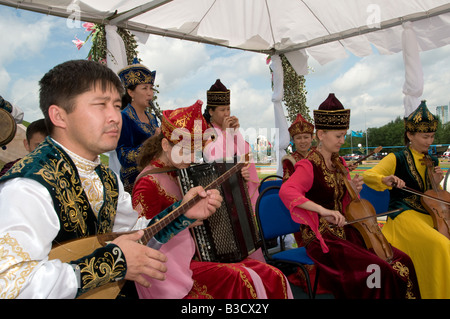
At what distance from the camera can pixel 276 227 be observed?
117 inches

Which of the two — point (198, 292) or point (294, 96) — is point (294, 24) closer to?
point (294, 96)

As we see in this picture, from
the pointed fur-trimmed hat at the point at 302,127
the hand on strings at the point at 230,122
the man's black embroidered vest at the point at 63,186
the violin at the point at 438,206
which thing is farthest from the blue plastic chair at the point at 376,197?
the man's black embroidered vest at the point at 63,186

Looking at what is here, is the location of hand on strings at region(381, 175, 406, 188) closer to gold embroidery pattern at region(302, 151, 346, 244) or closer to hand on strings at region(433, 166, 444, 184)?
hand on strings at region(433, 166, 444, 184)

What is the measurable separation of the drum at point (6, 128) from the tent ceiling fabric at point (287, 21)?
2.05 meters

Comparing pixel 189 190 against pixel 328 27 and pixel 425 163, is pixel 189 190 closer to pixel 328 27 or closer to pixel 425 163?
pixel 425 163

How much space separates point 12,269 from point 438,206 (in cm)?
331

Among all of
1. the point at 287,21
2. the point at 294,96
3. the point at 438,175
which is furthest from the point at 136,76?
the point at 294,96

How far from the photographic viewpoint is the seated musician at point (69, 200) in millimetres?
1003

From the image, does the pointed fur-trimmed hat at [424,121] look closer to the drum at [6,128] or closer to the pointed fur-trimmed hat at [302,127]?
the pointed fur-trimmed hat at [302,127]

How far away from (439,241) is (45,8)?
4.62 m

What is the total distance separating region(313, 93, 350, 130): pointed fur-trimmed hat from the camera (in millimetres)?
2758

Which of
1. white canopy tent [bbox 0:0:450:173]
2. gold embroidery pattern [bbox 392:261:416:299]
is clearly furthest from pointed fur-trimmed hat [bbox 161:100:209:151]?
white canopy tent [bbox 0:0:450:173]

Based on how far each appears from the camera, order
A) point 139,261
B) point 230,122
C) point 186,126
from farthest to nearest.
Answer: point 230,122 → point 186,126 → point 139,261

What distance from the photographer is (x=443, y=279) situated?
280 cm
